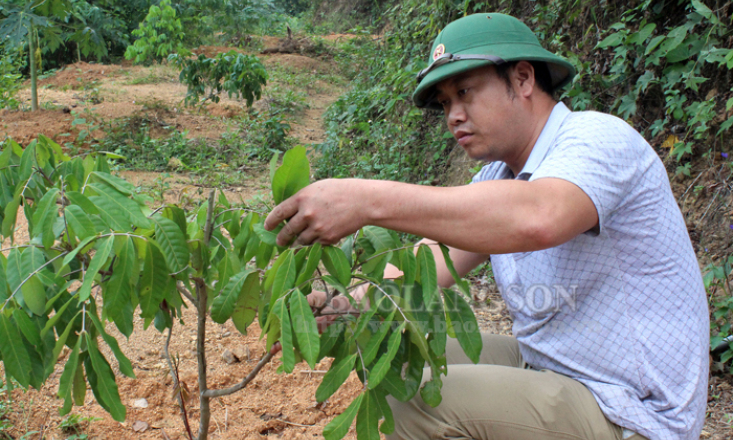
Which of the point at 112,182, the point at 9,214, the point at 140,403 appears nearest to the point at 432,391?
the point at 112,182

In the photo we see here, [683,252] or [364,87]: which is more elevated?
[683,252]

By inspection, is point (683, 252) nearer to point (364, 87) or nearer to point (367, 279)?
point (367, 279)

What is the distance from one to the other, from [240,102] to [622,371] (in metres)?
6.94

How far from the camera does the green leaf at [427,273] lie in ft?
3.64

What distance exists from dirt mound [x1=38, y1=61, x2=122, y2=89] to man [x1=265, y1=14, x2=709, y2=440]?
8.11m

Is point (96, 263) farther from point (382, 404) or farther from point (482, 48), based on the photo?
point (482, 48)

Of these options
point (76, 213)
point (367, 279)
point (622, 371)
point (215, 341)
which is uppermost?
point (76, 213)

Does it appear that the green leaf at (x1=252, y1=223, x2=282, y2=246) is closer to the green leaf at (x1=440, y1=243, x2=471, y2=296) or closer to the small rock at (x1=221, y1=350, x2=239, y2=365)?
the green leaf at (x1=440, y1=243, x2=471, y2=296)

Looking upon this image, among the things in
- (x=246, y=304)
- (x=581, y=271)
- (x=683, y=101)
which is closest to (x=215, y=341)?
(x=246, y=304)

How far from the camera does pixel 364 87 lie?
7008 millimetres

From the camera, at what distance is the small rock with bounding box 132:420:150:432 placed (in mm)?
1947

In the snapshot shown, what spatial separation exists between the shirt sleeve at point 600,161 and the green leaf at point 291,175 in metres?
0.50

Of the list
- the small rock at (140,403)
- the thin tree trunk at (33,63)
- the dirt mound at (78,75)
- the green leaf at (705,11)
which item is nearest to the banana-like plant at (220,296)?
the small rock at (140,403)

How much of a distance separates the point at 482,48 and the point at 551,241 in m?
0.58
